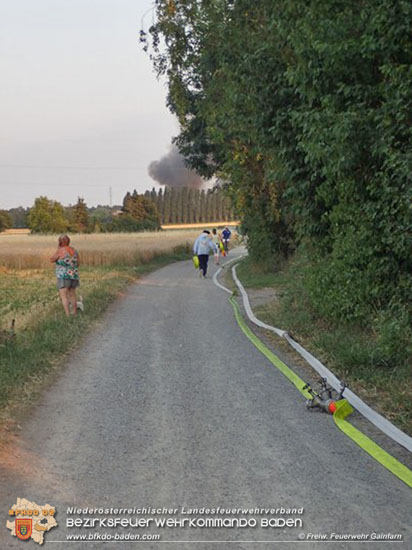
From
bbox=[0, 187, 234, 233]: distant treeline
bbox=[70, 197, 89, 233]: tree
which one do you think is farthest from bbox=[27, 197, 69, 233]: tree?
bbox=[70, 197, 89, 233]: tree

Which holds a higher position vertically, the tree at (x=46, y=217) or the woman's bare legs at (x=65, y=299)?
the tree at (x=46, y=217)

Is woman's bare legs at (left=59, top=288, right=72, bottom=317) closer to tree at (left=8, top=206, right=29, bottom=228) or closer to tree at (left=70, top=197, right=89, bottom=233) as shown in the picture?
A: tree at (left=70, top=197, right=89, bottom=233)

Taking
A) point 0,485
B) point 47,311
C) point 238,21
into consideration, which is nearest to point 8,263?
point 47,311

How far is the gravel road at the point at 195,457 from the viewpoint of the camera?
3.41 meters

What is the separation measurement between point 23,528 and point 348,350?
196 inches

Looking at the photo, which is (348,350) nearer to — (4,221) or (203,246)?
(203,246)

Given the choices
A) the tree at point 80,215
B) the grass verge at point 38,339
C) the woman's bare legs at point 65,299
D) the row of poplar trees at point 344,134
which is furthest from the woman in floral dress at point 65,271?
the tree at point 80,215

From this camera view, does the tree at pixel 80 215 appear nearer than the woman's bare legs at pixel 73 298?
No

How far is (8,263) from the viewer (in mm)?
28453

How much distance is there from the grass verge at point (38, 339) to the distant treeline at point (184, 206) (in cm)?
13236

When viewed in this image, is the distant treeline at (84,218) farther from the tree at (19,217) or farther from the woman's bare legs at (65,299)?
the woman's bare legs at (65,299)

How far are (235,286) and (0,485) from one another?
1466cm

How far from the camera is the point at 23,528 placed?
336cm

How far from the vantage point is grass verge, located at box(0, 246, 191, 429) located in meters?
6.14
